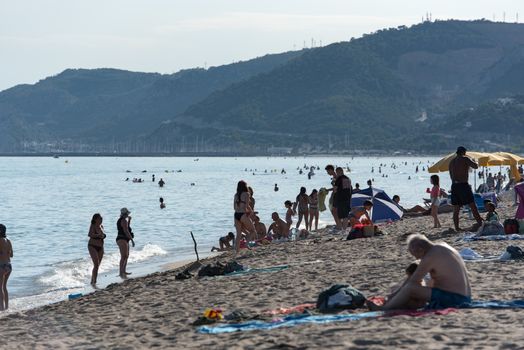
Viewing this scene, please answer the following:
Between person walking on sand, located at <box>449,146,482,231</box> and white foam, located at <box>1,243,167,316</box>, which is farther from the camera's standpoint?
white foam, located at <box>1,243,167,316</box>

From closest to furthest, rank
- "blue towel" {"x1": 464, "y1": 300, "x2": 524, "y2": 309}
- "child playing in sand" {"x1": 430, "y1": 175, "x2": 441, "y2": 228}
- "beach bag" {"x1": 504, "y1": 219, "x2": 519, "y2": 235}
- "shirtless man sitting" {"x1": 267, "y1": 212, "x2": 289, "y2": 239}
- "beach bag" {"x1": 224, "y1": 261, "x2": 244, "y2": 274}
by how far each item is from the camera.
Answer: "blue towel" {"x1": 464, "y1": 300, "x2": 524, "y2": 309} < "beach bag" {"x1": 224, "y1": 261, "x2": 244, "y2": 274} < "beach bag" {"x1": 504, "y1": 219, "x2": 519, "y2": 235} < "child playing in sand" {"x1": 430, "y1": 175, "x2": 441, "y2": 228} < "shirtless man sitting" {"x1": 267, "y1": 212, "x2": 289, "y2": 239}

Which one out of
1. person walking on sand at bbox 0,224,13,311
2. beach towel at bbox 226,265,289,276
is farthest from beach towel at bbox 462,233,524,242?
person walking on sand at bbox 0,224,13,311

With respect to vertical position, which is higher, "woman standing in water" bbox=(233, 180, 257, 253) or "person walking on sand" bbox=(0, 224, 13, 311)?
"woman standing in water" bbox=(233, 180, 257, 253)

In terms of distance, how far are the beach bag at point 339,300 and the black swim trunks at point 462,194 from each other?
6.55 meters

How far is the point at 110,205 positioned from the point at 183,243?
27111mm

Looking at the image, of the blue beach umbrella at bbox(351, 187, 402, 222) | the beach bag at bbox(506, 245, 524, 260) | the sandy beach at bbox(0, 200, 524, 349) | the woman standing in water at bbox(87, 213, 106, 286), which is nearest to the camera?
the sandy beach at bbox(0, 200, 524, 349)

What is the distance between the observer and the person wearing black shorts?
18547 mm

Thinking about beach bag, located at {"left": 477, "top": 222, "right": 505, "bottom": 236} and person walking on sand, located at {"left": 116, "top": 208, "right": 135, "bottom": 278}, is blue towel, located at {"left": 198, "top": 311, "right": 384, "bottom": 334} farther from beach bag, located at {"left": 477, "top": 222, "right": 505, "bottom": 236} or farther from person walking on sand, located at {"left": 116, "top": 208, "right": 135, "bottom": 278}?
person walking on sand, located at {"left": 116, "top": 208, "right": 135, "bottom": 278}

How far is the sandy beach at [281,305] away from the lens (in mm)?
7957

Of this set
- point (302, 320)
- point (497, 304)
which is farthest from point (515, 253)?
point (302, 320)

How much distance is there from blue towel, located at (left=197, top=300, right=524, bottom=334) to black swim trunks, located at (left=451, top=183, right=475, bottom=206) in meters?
6.60

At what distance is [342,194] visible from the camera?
18734mm

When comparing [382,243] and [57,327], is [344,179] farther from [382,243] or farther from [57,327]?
[57,327]

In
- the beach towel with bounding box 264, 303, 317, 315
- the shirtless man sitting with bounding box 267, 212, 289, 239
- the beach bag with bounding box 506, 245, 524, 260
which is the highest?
Answer: the beach bag with bounding box 506, 245, 524, 260
